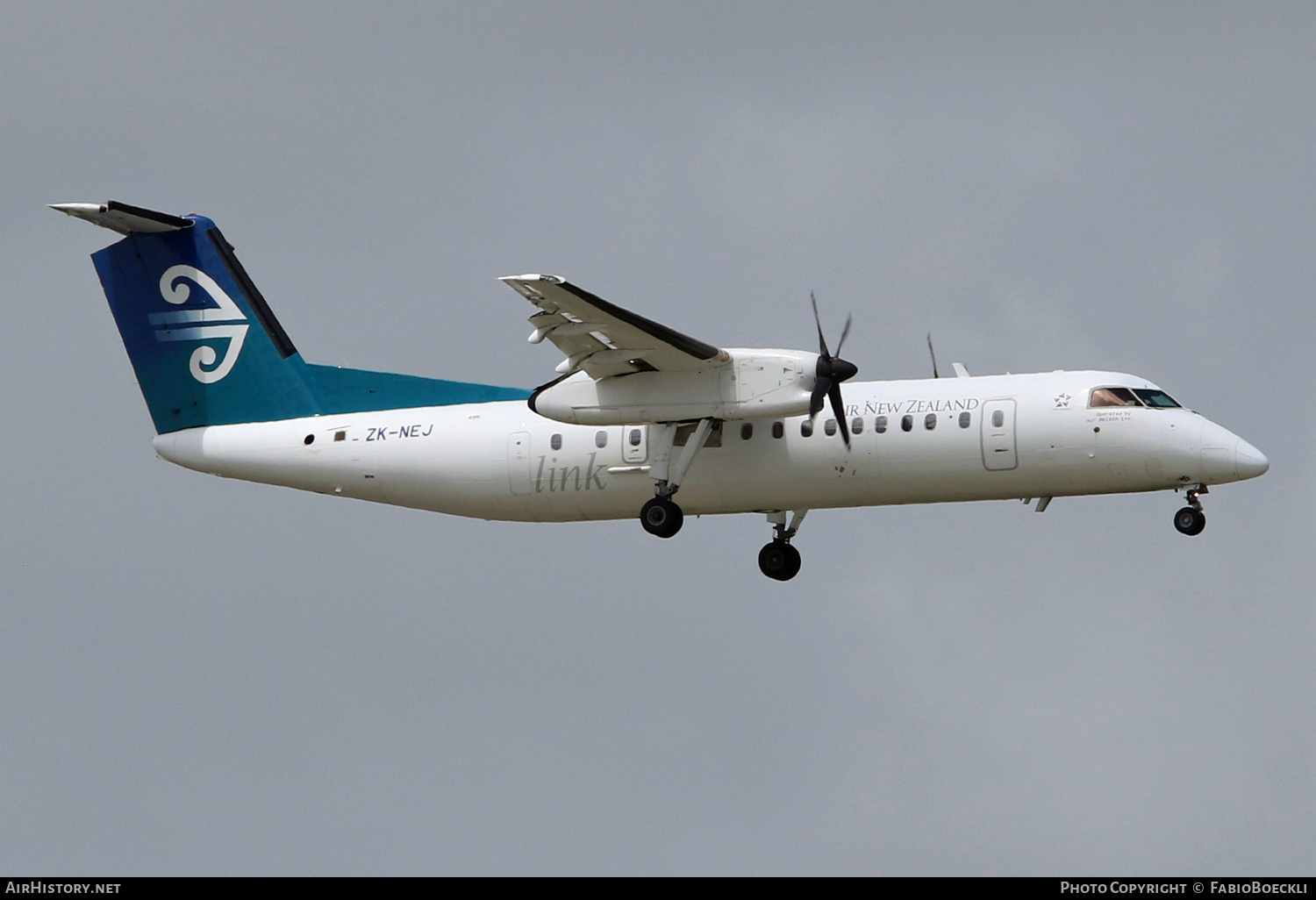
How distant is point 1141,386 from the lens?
24.1 metres

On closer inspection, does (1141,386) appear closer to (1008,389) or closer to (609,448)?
(1008,389)

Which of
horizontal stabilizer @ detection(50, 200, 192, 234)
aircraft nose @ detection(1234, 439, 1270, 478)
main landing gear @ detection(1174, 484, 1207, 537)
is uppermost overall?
horizontal stabilizer @ detection(50, 200, 192, 234)

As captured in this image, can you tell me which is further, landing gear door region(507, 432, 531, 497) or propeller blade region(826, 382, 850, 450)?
landing gear door region(507, 432, 531, 497)

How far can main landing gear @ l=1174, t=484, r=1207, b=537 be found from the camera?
939 inches

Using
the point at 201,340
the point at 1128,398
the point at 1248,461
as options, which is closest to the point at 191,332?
the point at 201,340

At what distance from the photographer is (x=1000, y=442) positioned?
23.9 metres

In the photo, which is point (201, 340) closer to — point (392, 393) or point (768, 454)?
point (392, 393)

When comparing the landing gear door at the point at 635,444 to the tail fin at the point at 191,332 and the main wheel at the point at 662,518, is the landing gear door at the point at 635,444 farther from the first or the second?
the tail fin at the point at 191,332

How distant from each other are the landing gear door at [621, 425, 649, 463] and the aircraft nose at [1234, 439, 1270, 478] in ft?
24.0

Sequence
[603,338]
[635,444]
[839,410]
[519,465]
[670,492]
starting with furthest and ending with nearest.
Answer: [519,465]
[635,444]
[670,492]
[839,410]
[603,338]

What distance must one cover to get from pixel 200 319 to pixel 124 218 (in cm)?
173

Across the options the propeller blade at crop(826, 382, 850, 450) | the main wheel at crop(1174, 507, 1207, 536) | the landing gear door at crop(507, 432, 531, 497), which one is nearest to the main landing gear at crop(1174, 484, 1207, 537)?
the main wheel at crop(1174, 507, 1207, 536)

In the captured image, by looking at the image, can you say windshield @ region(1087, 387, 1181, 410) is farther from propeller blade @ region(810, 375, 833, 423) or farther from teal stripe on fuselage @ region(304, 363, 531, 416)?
teal stripe on fuselage @ region(304, 363, 531, 416)

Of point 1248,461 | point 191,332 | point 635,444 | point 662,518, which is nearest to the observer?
point 1248,461
